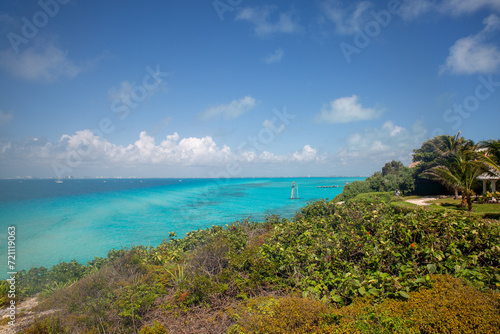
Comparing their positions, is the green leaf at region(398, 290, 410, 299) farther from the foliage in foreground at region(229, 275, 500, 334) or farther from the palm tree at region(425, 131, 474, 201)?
the palm tree at region(425, 131, 474, 201)

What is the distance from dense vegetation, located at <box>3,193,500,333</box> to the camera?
240 centimetres

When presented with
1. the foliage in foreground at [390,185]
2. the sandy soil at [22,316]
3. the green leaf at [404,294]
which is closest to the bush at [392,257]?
the green leaf at [404,294]

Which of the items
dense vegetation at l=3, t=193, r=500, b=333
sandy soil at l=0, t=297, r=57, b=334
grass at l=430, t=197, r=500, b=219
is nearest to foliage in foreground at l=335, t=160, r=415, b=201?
grass at l=430, t=197, r=500, b=219

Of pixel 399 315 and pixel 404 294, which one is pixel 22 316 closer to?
pixel 399 315

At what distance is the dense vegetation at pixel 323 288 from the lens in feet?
7.88

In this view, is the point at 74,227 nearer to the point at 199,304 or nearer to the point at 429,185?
the point at 199,304

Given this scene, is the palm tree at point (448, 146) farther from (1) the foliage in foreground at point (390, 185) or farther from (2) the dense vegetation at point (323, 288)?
(2) the dense vegetation at point (323, 288)

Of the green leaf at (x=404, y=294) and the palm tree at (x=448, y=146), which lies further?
the palm tree at (x=448, y=146)

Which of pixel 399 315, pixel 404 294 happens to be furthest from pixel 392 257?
pixel 399 315

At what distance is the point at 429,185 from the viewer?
26.4m

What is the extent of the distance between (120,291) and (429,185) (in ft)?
102

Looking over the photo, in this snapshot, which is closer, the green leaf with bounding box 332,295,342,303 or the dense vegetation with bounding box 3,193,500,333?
the dense vegetation with bounding box 3,193,500,333

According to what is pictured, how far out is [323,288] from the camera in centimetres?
342

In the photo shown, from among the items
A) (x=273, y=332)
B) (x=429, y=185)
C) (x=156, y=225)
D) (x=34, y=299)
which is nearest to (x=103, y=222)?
(x=156, y=225)
